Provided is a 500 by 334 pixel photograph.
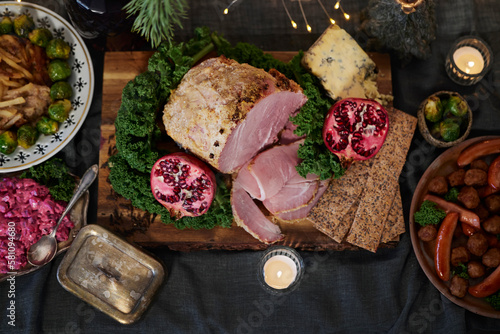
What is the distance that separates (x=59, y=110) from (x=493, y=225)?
3045 mm

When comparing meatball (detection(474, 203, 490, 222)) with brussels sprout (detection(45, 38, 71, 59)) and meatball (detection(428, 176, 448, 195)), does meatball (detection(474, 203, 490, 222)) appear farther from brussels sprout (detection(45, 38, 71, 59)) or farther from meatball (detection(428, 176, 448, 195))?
brussels sprout (detection(45, 38, 71, 59))

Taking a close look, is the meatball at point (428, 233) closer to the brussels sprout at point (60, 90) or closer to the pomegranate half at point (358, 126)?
the pomegranate half at point (358, 126)

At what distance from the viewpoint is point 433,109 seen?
3088 mm

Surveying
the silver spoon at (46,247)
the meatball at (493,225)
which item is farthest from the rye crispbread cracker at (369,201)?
the silver spoon at (46,247)

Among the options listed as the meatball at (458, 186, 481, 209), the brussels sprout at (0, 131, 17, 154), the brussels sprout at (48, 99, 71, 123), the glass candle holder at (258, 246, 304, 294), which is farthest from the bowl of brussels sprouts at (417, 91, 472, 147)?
the brussels sprout at (0, 131, 17, 154)

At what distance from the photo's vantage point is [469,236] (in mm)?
3027

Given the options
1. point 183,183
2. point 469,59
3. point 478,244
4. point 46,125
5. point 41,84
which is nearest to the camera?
point 183,183

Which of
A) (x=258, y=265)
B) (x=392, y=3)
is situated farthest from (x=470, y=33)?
(x=258, y=265)

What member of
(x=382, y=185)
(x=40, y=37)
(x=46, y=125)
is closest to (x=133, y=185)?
(x=46, y=125)

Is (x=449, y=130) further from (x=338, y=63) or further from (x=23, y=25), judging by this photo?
(x=23, y=25)

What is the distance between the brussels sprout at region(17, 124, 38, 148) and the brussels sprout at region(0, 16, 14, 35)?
2.29ft

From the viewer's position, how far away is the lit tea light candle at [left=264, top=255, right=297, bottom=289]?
3020 millimetres

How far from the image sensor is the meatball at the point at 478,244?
2934 millimetres

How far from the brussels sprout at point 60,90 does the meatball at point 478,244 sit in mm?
2962
